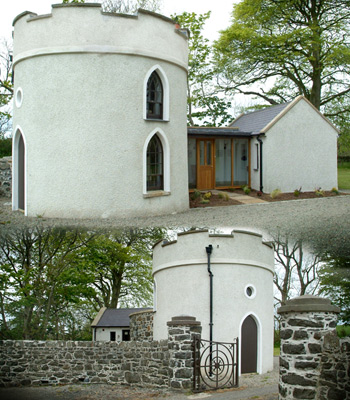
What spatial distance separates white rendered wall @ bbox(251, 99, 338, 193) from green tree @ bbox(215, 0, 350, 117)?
6.62 metres

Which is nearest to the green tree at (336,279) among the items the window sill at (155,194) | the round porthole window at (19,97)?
the window sill at (155,194)

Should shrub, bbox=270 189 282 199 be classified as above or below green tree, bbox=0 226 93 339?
above

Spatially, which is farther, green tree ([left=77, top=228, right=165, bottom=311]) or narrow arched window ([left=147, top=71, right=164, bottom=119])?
green tree ([left=77, top=228, right=165, bottom=311])

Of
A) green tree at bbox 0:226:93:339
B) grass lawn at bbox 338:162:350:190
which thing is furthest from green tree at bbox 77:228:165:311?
grass lawn at bbox 338:162:350:190

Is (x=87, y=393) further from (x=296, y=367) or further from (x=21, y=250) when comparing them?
(x=21, y=250)

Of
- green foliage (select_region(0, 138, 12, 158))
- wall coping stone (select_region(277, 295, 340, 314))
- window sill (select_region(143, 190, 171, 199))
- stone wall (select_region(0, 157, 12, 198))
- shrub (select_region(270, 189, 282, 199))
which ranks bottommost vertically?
wall coping stone (select_region(277, 295, 340, 314))

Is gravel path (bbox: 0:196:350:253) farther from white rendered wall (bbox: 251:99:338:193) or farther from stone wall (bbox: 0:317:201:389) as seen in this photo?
white rendered wall (bbox: 251:99:338:193)

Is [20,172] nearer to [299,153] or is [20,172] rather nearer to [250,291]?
[250,291]

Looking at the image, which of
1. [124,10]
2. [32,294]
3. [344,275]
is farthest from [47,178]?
[124,10]

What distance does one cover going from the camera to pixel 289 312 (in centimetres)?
650

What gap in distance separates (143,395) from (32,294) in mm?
12144

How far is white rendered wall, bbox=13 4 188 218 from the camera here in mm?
12039

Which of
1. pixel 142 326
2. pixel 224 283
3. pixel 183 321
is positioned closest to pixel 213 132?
pixel 142 326

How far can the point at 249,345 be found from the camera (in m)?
12.1
